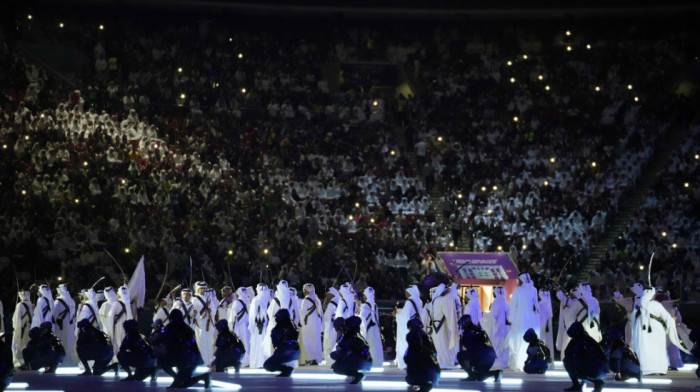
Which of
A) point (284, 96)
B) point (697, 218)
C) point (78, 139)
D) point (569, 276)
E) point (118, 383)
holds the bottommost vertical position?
point (118, 383)

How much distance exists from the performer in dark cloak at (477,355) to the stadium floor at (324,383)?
28 centimetres

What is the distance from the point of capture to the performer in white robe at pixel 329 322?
22.1 meters

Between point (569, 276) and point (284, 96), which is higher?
point (284, 96)

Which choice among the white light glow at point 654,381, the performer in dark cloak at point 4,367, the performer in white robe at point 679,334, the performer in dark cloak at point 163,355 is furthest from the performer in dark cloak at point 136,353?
the performer in white robe at point 679,334

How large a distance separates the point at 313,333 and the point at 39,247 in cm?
817

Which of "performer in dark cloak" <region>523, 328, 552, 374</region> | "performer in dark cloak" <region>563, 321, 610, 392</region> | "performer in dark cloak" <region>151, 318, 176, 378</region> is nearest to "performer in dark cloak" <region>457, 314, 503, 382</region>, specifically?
"performer in dark cloak" <region>523, 328, 552, 374</region>

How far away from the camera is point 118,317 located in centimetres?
1980

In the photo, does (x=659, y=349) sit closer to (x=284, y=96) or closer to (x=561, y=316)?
(x=561, y=316)

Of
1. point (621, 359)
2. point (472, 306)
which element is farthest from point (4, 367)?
point (621, 359)

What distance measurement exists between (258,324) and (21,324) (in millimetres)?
4660

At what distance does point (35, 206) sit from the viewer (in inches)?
1072

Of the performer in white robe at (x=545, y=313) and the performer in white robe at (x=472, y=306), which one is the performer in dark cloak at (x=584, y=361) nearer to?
the performer in white robe at (x=472, y=306)

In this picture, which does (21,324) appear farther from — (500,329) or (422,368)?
(422,368)

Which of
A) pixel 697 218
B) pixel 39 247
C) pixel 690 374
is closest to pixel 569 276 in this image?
pixel 697 218
